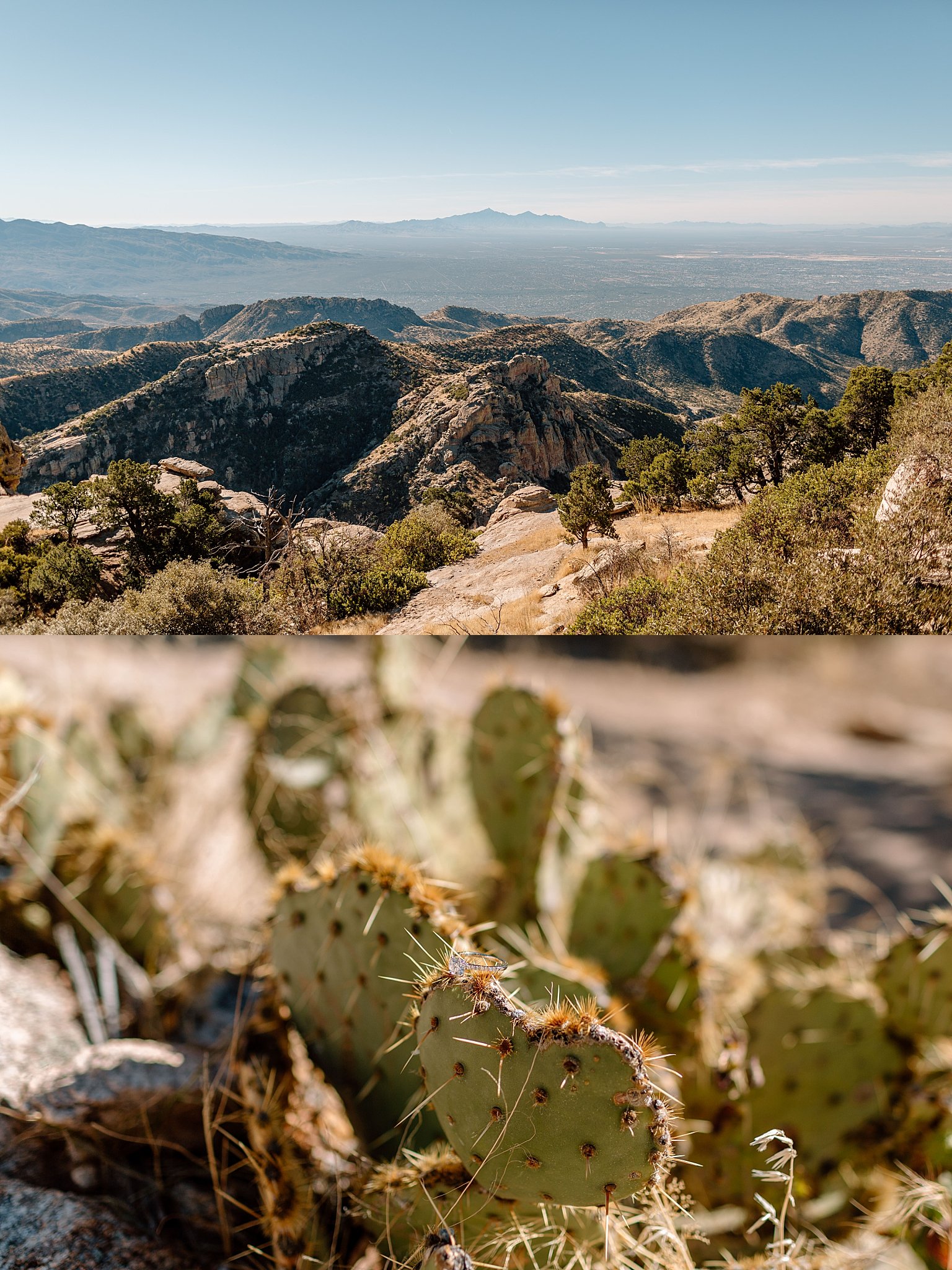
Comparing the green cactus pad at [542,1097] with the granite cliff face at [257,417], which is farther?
the granite cliff face at [257,417]

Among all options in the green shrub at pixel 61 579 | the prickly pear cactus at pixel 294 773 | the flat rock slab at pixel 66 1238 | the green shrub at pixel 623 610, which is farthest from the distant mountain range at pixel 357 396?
the flat rock slab at pixel 66 1238

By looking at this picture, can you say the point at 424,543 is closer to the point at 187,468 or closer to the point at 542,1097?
the point at 187,468

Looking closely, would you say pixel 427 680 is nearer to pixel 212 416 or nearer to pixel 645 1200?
pixel 645 1200

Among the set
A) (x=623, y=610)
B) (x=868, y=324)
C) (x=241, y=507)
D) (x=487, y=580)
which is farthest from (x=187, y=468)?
(x=868, y=324)

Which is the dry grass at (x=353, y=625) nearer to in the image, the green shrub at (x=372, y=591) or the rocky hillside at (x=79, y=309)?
the green shrub at (x=372, y=591)

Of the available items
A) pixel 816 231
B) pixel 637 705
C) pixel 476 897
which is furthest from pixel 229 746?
pixel 816 231
